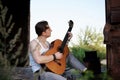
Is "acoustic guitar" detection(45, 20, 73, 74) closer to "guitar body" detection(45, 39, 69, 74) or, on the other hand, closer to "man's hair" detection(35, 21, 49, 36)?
"guitar body" detection(45, 39, 69, 74)

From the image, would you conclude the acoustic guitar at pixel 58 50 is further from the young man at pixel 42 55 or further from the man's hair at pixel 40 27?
the man's hair at pixel 40 27

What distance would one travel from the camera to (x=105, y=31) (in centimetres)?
646

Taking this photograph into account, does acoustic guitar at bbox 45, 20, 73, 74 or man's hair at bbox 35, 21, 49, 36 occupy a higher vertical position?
man's hair at bbox 35, 21, 49, 36

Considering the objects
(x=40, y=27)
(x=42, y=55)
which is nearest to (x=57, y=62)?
(x=42, y=55)

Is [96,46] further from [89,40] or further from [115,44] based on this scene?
[115,44]

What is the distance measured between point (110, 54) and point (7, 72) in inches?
73.7

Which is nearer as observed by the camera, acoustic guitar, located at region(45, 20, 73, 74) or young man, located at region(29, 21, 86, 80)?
young man, located at region(29, 21, 86, 80)

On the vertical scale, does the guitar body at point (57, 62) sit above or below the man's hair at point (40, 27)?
below

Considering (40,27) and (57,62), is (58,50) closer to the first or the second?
(57,62)

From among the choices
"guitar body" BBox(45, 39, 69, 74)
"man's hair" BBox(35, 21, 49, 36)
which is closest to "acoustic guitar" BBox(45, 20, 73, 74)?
"guitar body" BBox(45, 39, 69, 74)

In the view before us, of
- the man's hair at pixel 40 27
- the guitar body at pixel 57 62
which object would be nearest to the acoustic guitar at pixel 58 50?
the guitar body at pixel 57 62

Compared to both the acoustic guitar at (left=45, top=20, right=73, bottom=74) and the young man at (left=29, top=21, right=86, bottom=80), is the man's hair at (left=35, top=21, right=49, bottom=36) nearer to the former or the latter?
the young man at (left=29, top=21, right=86, bottom=80)

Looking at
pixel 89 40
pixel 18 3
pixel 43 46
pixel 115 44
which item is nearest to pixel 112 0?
pixel 115 44

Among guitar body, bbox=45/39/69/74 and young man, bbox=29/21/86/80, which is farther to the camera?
guitar body, bbox=45/39/69/74
